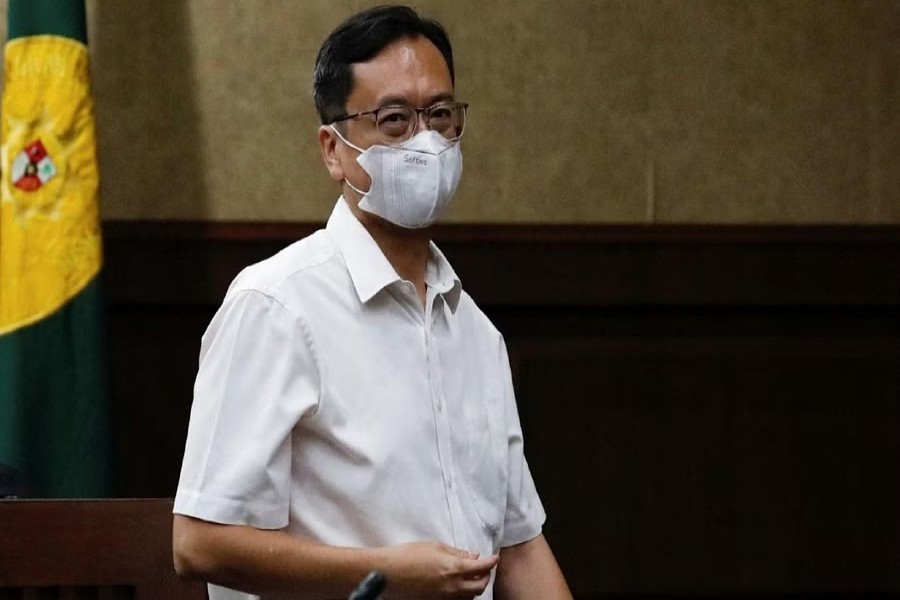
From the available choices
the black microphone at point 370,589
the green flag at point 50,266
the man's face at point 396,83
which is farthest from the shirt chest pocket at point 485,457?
the green flag at point 50,266

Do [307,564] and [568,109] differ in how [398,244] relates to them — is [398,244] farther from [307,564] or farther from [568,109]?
[568,109]

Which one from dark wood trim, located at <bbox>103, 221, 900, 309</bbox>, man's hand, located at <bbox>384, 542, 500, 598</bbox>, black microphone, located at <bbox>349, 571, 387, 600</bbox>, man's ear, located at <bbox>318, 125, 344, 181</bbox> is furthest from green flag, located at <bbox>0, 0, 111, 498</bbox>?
black microphone, located at <bbox>349, 571, 387, 600</bbox>

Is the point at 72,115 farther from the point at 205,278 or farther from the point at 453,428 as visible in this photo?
the point at 453,428

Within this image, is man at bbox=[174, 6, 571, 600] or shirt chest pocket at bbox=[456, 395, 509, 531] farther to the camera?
shirt chest pocket at bbox=[456, 395, 509, 531]

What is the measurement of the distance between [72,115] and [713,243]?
1.75 metres

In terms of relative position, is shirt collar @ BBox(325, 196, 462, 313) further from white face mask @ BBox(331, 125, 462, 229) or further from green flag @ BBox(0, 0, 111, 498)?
green flag @ BBox(0, 0, 111, 498)

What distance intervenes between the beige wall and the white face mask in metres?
1.94

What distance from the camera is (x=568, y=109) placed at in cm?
381

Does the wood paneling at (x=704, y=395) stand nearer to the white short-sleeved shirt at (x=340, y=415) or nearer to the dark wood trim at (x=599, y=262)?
the dark wood trim at (x=599, y=262)

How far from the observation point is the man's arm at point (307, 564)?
1470mm

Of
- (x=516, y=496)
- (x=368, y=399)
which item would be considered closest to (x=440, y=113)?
(x=368, y=399)

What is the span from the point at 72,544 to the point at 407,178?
600 millimetres

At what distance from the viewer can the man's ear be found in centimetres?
180

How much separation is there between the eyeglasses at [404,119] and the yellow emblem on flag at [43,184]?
1.60 meters
